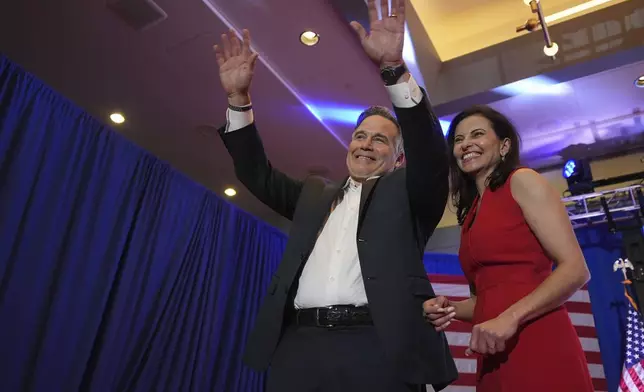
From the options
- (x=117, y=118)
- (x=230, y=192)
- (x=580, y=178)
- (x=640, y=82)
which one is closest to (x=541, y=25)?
(x=640, y=82)

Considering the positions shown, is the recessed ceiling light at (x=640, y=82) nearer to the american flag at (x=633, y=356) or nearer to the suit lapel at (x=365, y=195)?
the american flag at (x=633, y=356)

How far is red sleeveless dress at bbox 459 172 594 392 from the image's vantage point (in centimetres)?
98

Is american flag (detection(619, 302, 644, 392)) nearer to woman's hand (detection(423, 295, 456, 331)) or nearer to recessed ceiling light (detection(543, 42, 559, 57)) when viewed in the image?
recessed ceiling light (detection(543, 42, 559, 57))

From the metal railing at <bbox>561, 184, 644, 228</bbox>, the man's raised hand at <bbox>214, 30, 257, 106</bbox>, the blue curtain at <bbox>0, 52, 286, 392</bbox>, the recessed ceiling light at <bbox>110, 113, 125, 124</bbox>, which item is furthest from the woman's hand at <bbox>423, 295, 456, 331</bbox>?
the recessed ceiling light at <bbox>110, 113, 125, 124</bbox>

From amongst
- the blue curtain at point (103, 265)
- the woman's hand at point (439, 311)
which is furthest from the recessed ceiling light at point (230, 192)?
the woman's hand at point (439, 311)

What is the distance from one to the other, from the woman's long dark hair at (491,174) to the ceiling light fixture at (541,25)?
6.70ft

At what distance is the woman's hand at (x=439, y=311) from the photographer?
3.27ft

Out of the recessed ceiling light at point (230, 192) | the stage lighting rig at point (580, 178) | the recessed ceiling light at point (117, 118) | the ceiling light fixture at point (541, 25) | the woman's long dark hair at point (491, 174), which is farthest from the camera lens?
the recessed ceiling light at point (230, 192)

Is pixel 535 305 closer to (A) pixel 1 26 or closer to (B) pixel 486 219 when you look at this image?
(B) pixel 486 219

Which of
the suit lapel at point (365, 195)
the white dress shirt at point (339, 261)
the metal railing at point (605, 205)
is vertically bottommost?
the white dress shirt at point (339, 261)

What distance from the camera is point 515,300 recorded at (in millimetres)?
1046

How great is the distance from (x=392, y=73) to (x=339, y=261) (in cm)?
46

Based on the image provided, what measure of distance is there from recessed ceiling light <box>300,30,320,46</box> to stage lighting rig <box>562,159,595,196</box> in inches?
99.2

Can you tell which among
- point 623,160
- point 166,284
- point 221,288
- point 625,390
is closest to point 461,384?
point 625,390
